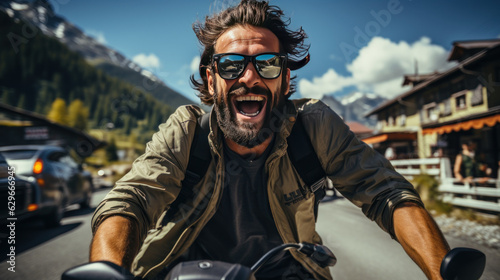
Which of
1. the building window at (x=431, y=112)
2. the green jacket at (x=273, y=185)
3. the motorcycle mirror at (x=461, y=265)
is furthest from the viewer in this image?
the building window at (x=431, y=112)

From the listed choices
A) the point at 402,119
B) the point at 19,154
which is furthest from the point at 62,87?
the point at 19,154

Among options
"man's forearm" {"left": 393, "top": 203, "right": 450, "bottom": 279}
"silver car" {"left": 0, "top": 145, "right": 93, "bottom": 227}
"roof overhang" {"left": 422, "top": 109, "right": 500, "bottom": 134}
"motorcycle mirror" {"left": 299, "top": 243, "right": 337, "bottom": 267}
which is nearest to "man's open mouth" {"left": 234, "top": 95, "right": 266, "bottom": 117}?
"motorcycle mirror" {"left": 299, "top": 243, "right": 337, "bottom": 267}

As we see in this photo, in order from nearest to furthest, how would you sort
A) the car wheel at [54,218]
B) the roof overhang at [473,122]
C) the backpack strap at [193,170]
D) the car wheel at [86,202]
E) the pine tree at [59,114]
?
the backpack strap at [193,170] < the car wheel at [54,218] < the car wheel at [86,202] < the roof overhang at [473,122] < the pine tree at [59,114]

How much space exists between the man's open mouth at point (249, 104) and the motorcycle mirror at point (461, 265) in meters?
1.11

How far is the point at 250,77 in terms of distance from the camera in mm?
1628

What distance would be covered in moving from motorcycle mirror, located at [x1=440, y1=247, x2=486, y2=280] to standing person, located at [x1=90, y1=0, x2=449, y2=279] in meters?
0.46

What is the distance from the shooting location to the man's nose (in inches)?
64.1

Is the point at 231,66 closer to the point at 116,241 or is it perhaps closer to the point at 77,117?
the point at 116,241

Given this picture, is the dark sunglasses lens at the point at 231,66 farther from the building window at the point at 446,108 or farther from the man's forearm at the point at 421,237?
the building window at the point at 446,108

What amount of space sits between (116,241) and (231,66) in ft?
3.67

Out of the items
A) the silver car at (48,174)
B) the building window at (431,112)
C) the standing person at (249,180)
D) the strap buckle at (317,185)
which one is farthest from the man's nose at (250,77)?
the building window at (431,112)

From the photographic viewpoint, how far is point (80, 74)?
140 m

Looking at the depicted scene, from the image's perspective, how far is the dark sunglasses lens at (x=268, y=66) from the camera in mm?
1667

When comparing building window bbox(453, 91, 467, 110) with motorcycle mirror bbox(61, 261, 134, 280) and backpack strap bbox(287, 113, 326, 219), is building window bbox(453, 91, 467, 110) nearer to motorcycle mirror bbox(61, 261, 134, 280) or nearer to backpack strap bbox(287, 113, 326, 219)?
backpack strap bbox(287, 113, 326, 219)
